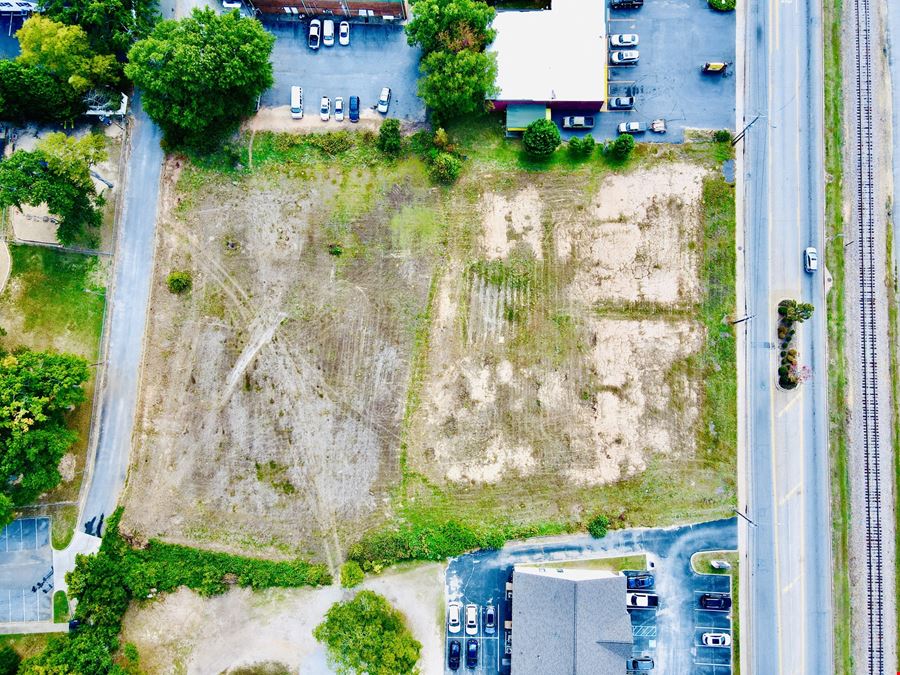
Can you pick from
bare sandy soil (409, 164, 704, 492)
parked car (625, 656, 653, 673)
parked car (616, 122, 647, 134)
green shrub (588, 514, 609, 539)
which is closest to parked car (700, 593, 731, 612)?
parked car (625, 656, 653, 673)

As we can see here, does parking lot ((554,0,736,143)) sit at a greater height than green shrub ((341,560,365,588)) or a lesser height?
greater

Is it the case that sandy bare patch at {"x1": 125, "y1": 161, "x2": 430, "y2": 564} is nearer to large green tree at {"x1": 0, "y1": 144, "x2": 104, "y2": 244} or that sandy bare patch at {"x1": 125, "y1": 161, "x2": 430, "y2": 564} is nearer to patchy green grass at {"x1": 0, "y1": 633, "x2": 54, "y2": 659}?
large green tree at {"x1": 0, "y1": 144, "x2": 104, "y2": 244}

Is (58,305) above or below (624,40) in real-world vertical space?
below

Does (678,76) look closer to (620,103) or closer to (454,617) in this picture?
(620,103)

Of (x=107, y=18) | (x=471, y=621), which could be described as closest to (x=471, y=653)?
(x=471, y=621)

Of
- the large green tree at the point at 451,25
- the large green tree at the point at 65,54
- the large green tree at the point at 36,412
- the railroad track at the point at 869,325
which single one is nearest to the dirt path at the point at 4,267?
the large green tree at the point at 36,412

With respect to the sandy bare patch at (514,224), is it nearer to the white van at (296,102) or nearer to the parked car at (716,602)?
the white van at (296,102)

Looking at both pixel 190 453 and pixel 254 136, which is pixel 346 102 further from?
pixel 190 453
